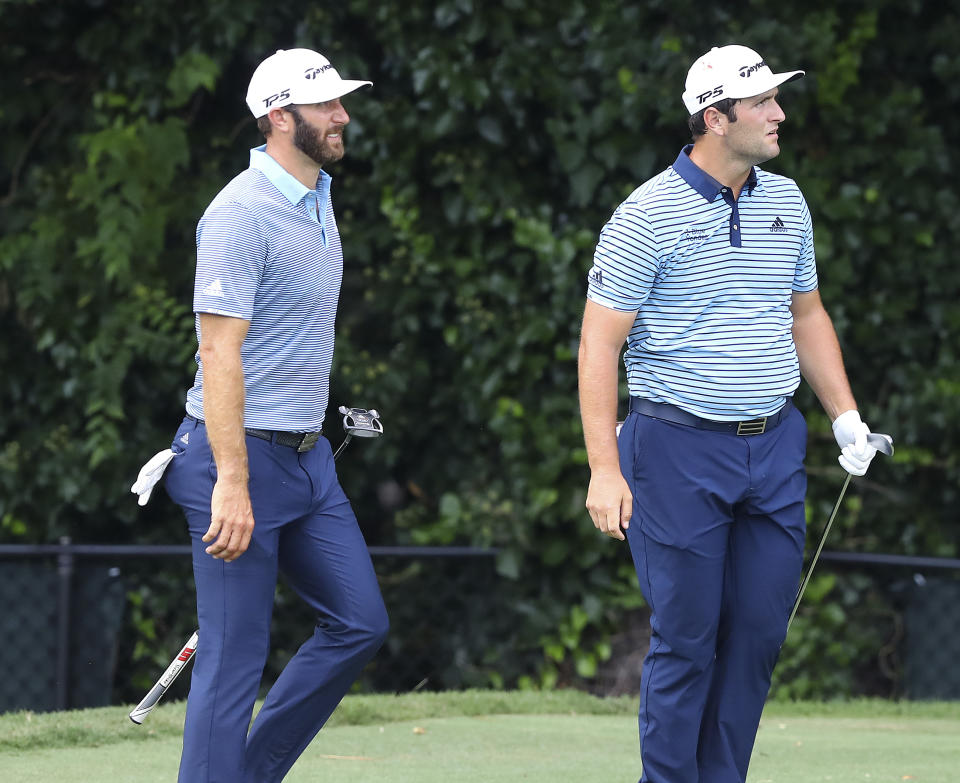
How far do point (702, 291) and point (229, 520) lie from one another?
1.21m

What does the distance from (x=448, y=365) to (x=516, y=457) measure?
685mm

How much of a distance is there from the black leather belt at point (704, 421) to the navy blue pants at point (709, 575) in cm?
1

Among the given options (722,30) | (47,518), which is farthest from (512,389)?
(47,518)

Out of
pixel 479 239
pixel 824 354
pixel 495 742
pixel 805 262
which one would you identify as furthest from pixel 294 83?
pixel 479 239

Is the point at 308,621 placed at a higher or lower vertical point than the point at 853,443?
lower

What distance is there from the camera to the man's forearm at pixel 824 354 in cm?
380

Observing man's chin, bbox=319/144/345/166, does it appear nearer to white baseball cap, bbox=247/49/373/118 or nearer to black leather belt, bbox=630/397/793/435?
white baseball cap, bbox=247/49/373/118

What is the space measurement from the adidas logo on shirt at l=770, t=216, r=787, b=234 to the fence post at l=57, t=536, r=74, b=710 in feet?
13.3

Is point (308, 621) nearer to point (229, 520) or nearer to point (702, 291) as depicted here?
point (229, 520)

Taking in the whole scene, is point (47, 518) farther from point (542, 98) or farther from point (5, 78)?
point (542, 98)

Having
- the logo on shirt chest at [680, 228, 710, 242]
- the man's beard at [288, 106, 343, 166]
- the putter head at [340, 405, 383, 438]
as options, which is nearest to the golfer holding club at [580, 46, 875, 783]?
the logo on shirt chest at [680, 228, 710, 242]

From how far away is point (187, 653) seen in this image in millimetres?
3672

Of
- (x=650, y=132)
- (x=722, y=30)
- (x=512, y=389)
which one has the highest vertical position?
(x=722, y=30)

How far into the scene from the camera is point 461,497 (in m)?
6.79
